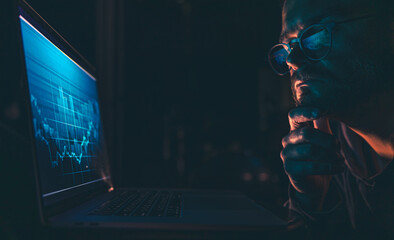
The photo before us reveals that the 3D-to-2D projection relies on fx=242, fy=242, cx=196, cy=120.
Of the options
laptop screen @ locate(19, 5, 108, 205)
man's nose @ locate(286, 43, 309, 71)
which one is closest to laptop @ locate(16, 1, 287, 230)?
laptop screen @ locate(19, 5, 108, 205)

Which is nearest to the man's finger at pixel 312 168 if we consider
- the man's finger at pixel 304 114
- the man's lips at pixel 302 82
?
the man's finger at pixel 304 114

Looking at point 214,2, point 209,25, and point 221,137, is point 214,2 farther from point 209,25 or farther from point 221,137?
point 221,137

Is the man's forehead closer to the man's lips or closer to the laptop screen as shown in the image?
the man's lips

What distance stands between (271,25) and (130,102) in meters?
2.36

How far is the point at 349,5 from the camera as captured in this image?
2.97 ft

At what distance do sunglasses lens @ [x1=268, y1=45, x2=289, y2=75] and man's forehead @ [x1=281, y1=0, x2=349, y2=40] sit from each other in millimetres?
72

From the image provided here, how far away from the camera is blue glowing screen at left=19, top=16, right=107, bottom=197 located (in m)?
0.62

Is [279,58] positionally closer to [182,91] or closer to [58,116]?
[58,116]

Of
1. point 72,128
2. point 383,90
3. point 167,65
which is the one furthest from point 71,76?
point 167,65

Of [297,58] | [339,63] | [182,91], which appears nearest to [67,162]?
[297,58]

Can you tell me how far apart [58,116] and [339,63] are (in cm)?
100

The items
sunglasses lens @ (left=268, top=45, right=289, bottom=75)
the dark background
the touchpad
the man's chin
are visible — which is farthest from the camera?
the dark background

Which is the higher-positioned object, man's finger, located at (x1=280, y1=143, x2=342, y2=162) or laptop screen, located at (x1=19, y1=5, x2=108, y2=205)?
laptop screen, located at (x1=19, y1=5, x2=108, y2=205)

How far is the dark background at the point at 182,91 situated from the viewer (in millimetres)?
1725
